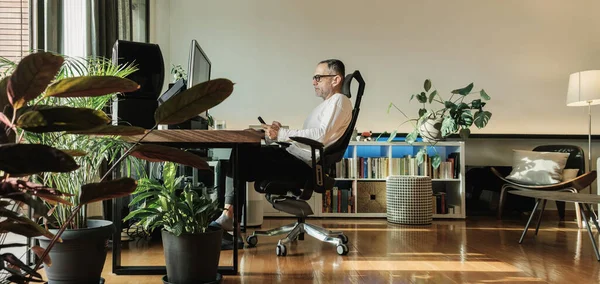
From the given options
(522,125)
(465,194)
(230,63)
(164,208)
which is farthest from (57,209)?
(522,125)

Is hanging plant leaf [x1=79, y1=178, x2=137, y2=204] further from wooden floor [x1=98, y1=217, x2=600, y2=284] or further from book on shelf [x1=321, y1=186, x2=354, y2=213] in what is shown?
book on shelf [x1=321, y1=186, x2=354, y2=213]

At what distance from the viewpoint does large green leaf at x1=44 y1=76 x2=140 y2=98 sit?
0.90 metres

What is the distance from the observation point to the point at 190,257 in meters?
1.92

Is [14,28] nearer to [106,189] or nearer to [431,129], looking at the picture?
[106,189]

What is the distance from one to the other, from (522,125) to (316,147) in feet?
11.5

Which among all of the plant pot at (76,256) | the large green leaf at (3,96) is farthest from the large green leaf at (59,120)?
the plant pot at (76,256)

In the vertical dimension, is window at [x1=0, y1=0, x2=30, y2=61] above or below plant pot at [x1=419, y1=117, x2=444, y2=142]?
above

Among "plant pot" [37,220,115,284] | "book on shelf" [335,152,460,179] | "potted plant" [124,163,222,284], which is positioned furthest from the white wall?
"plant pot" [37,220,115,284]

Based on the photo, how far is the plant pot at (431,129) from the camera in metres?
4.59

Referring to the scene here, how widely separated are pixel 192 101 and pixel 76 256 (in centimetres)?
105

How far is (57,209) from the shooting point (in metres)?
1.80

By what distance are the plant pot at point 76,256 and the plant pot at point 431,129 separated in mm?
3507

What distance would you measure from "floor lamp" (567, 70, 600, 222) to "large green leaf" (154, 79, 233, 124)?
15.7 feet

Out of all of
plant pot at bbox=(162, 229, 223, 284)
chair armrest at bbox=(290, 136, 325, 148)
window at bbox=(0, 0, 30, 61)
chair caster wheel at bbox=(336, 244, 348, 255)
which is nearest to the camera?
plant pot at bbox=(162, 229, 223, 284)
